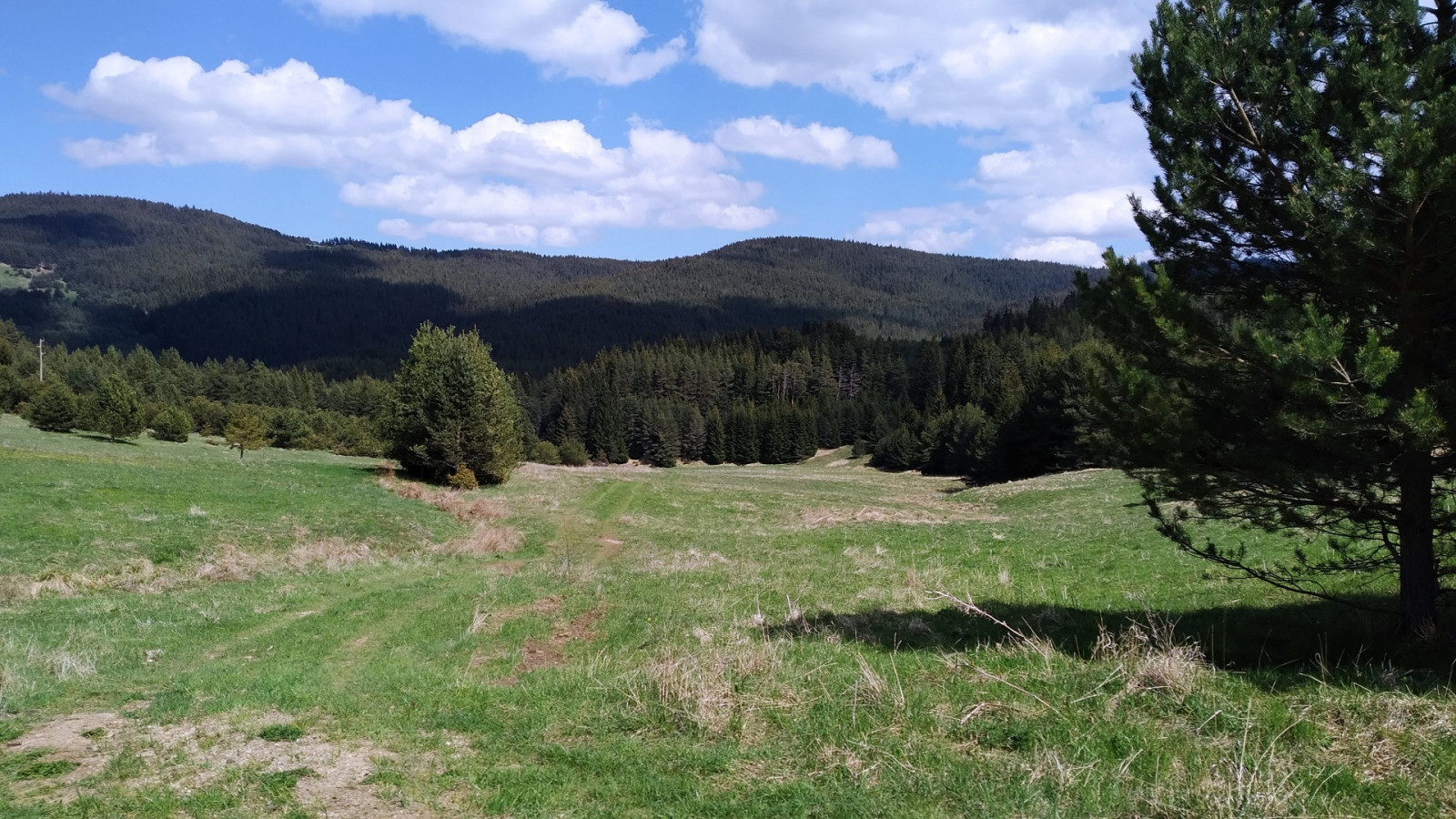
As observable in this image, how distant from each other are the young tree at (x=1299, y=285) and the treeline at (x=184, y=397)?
139ft

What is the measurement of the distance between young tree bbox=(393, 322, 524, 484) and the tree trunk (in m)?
39.5

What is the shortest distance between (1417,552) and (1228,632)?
8.29 feet

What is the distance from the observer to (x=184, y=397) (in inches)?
4724

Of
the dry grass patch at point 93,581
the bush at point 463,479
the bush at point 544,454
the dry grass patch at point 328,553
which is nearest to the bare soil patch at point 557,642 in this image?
the dry grass patch at point 93,581

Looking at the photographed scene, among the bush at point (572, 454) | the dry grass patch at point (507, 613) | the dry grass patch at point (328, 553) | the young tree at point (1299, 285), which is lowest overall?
the bush at point (572, 454)

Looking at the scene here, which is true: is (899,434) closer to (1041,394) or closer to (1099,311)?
(1041,394)

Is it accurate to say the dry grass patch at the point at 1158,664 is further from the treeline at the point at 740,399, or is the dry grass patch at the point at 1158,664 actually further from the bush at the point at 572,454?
the bush at the point at 572,454

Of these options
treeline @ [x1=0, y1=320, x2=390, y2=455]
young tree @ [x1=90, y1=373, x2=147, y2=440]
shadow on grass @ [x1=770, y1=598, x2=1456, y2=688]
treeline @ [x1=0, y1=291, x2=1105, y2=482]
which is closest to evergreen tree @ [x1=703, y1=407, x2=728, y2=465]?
treeline @ [x1=0, y1=291, x2=1105, y2=482]

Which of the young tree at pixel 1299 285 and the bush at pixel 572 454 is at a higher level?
the young tree at pixel 1299 285

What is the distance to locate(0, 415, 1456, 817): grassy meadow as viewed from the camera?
6.01 m

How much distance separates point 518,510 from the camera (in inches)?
1484

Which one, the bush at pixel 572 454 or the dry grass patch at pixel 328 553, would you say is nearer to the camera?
the dry grass patch at pixel 328 553

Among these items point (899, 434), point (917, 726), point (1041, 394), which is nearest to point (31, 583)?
point (917, 726)

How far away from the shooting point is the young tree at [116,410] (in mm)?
56094
